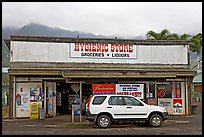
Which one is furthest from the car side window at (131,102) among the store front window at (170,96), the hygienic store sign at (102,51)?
the store front window at (170,96)

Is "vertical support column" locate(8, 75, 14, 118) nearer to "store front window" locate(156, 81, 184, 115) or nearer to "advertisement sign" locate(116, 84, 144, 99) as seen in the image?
"advertisement sign" locate(116, 84, 144, 99)

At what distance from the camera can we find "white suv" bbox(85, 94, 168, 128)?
1755cm

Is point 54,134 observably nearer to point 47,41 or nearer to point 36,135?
point 36,135

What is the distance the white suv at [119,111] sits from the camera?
17.5 m

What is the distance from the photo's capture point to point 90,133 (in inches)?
616

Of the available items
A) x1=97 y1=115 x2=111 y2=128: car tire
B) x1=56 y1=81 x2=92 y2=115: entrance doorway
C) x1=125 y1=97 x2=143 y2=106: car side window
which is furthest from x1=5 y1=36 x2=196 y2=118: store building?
x1=97 y1=115 x2=111 y2=128: car tire

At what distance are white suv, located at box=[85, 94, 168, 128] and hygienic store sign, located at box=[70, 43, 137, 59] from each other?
6.67 m

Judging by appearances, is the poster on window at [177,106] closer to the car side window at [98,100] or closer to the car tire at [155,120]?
the car tire at [155,120]

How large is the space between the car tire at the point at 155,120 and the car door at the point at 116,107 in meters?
1.54

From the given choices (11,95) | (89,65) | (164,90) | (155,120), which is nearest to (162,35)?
(164,90)

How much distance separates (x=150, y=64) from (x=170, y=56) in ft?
5.61

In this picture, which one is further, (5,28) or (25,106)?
(5,28)

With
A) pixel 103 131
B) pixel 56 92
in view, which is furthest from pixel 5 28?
pixel 103 131

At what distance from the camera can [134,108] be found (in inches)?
701
